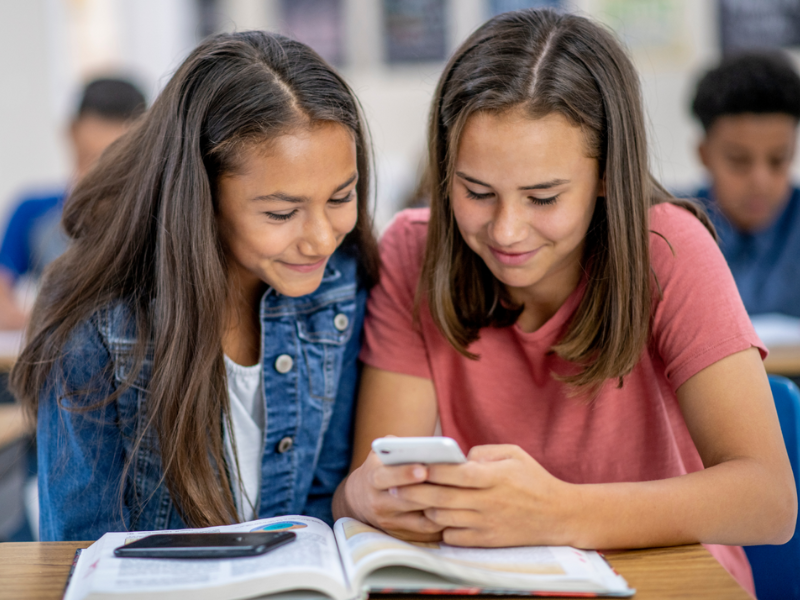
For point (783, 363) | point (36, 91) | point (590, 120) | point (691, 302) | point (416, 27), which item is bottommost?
point (783, 363)

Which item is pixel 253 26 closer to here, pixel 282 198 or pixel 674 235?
pixel 282 198

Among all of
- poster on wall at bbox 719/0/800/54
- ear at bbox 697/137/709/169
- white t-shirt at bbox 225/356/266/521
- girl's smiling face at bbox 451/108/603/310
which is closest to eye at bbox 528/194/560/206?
girl's smiling face at bbox 451/108/603/310

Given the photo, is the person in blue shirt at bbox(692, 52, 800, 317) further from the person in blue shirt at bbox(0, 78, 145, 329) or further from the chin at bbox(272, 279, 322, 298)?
the person in blue shirt at bbox(0, 78, 145, 329)

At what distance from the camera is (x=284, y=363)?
3.94 ft

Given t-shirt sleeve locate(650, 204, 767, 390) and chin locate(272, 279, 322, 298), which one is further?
chin locate(272, 279, 322, 298)

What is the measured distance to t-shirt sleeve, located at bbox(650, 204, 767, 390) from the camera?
99 cm

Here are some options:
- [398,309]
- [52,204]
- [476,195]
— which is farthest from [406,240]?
[52,204]

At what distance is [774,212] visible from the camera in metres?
2.35

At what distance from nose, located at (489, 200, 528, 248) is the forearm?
334 mm

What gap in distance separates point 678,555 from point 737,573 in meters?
0.34

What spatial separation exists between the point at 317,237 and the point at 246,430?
0.33m

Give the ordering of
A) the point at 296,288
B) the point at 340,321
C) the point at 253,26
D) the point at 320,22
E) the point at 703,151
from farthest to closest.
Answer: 1. the point at 320,22
2. the point at 253,26
3. the point at 703,151
4. the point at 340,321
5. the point at 296,288

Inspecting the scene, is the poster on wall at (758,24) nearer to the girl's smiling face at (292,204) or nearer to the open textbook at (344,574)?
the girl's smiling face at (292,204)

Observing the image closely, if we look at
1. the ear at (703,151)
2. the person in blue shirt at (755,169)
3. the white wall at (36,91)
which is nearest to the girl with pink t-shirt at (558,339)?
the person in blue shirt at (755,169)
